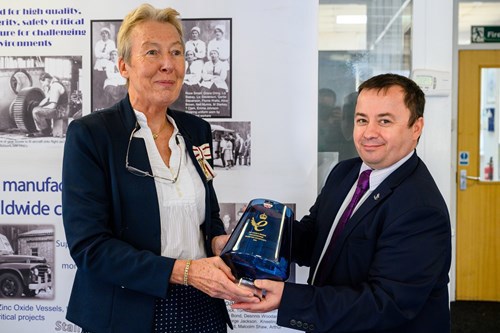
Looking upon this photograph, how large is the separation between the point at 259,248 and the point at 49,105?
142cm

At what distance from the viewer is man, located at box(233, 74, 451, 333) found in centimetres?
131

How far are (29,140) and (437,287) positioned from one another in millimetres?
1780

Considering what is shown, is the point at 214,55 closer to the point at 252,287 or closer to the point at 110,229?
the point at 110,229

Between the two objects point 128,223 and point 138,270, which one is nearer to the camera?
point 138,270

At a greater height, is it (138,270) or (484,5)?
(484,5)

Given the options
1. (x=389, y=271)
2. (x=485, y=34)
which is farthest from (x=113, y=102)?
(x=485, y=34)

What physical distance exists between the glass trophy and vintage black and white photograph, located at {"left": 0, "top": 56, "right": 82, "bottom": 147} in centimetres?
122

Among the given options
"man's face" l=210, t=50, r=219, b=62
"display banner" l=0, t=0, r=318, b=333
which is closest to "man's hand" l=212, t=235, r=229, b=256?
"display banner" l=0, t=0, r=318, b=333

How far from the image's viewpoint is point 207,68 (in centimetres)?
220

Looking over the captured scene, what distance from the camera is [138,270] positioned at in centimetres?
134

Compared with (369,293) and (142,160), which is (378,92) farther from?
(142,160)

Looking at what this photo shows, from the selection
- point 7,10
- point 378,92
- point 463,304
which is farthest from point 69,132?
point 463,304

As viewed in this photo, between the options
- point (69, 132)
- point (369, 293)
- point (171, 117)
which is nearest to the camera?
point (369, 293)

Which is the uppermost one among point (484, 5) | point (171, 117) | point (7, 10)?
point (484, 5)
